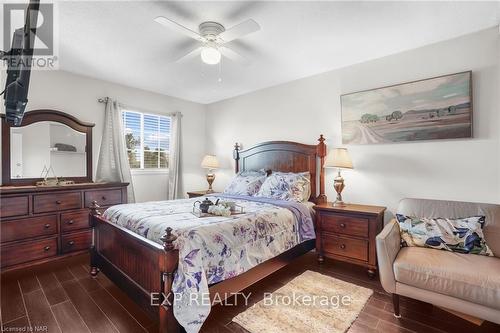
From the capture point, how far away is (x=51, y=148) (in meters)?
3.33

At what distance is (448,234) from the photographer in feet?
6.68

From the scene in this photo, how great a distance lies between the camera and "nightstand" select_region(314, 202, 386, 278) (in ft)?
8.44

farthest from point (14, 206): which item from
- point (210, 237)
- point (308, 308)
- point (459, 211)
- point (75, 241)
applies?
point (459, 211)

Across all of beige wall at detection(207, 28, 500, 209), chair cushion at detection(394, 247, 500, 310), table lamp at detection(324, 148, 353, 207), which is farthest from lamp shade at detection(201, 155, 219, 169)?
chair cushion at detection(394, 247, 500, 310)

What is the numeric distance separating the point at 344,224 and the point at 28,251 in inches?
144

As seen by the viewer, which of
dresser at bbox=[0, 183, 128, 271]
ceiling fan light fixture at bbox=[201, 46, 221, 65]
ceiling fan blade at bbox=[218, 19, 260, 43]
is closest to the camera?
ceiling fan blade at bbox=[218, 19, 260, 43]

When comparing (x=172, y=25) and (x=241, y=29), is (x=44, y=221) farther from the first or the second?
(x=241, y=29)

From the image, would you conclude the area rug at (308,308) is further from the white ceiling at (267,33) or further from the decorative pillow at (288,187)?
the white ceiling at (267,33)

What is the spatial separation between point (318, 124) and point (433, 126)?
1347mm

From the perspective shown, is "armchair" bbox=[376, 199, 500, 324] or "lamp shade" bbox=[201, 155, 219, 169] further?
"lamp shade" bbox=[201, 155, 219, 169]

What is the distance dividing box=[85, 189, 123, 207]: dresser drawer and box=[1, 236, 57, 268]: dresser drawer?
59cm

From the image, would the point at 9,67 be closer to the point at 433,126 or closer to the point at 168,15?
the point at 168,15

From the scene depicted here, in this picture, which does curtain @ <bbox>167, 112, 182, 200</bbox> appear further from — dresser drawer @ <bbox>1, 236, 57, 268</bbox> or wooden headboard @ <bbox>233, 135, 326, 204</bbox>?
dresser drawer @ <bbox>1, 236, 57, 268</bbox>

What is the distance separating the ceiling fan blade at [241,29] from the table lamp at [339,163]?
1717mm
